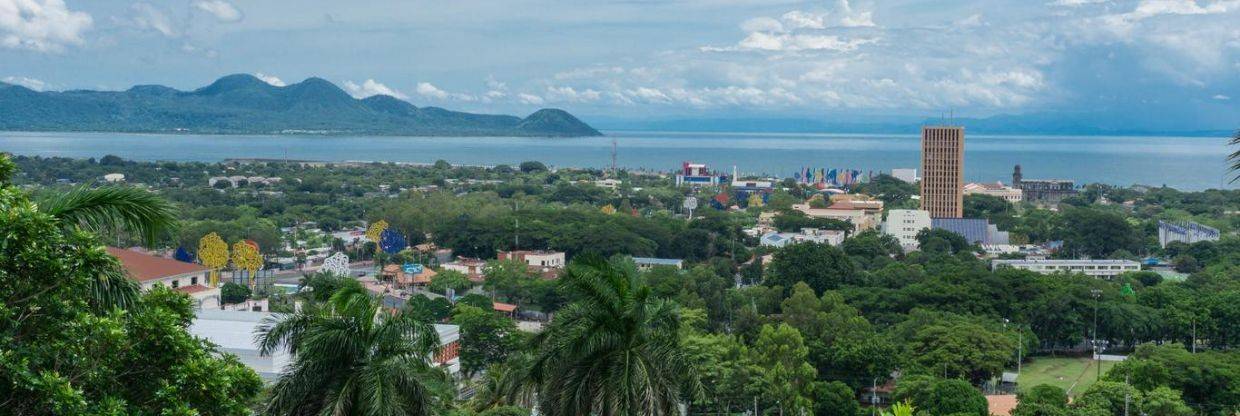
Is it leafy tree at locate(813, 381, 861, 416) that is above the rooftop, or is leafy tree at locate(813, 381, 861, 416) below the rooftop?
below

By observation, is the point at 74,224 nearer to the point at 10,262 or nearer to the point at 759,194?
the point at 10,262

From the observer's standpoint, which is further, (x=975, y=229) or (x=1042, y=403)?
(x=975, y=229)

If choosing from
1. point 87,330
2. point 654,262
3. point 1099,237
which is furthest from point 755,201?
point 87,330

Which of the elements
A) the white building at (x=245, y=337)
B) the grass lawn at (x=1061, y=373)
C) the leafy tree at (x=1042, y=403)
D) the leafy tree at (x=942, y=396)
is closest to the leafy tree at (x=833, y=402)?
the leafy tree at (x=942, y=396)

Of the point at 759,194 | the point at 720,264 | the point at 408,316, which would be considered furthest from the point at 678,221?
the point at 408,316

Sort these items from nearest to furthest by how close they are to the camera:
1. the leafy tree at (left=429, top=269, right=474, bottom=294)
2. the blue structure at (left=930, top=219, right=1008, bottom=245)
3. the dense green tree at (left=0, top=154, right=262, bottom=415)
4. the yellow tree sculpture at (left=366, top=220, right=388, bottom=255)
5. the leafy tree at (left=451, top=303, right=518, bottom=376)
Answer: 1. the dense green tree at (left=0, top=154, right=262, bottom=415)
2. the leafy tree at (left=451, top=303, right=518, bottom=376)
3. the leafy tree at (left=429, top=269, right=474, bottom=294)
4. the yellow tree sculpture at (left=366, top=220, right=388, bottom=255)
5. the blue structure at (left=930, top=219, right=1008, bottom=245)

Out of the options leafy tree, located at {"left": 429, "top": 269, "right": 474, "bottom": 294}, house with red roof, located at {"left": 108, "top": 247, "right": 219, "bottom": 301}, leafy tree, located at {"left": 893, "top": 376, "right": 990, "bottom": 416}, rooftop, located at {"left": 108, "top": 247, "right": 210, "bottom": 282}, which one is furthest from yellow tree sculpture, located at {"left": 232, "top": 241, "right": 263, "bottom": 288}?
leafy tree, located at {"left": 893, "top": 376, "right": 990, "bottom": 416}

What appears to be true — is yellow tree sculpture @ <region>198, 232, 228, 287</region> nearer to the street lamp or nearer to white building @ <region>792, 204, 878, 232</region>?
the street lamp

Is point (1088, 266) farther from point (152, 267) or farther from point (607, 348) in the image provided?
point (607, 348)
